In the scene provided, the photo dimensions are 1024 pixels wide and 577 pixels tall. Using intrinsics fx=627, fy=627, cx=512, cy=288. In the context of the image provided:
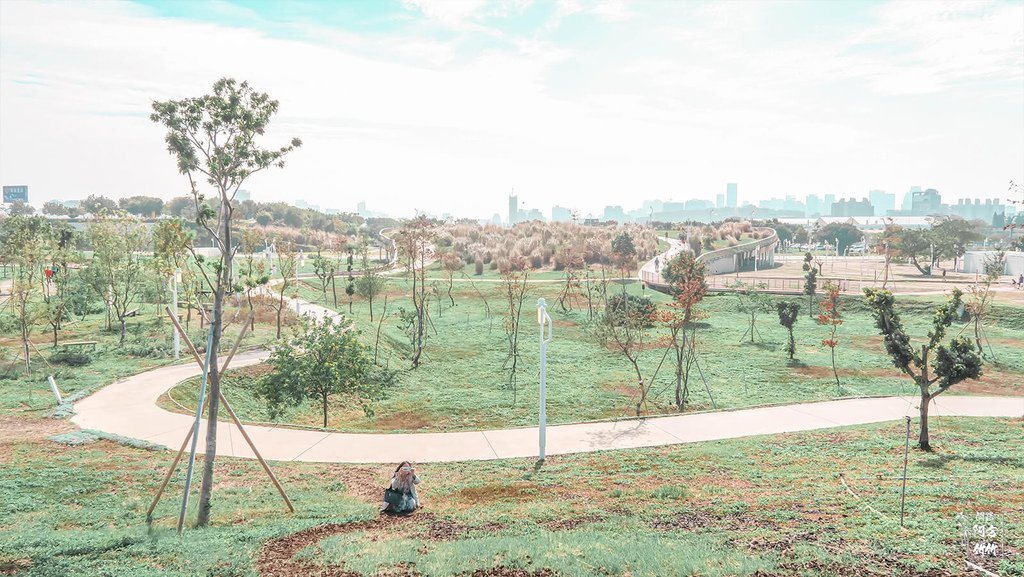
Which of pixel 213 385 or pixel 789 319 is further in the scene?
pixel 789 319

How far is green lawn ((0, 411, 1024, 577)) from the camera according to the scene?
6512mm

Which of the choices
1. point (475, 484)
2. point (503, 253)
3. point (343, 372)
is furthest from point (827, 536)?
point (503, 253)

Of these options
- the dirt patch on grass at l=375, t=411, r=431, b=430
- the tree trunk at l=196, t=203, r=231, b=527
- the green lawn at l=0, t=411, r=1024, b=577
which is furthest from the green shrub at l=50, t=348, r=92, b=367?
the tree trunk at l=196, t=203, r=231, b=527

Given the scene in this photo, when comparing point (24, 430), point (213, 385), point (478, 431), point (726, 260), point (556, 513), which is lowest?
point (478, 431)

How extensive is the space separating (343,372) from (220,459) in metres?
4.40

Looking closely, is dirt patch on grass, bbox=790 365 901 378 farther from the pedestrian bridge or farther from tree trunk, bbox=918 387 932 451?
the pedestrian bridge

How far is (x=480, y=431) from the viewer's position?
13.6 metres

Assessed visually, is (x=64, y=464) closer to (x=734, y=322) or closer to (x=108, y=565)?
(x=108, y=565)

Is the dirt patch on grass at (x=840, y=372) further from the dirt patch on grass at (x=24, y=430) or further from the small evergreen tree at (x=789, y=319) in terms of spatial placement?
the dirt patch on grass at (x=24, y=430)

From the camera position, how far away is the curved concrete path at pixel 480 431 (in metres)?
12.1

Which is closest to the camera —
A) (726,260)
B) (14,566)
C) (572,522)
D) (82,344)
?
(14,566)

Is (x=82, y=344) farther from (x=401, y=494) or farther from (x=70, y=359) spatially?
(x=401, y=494)

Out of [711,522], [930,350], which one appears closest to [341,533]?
[711,522]

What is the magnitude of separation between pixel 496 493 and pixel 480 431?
406 centimetres
